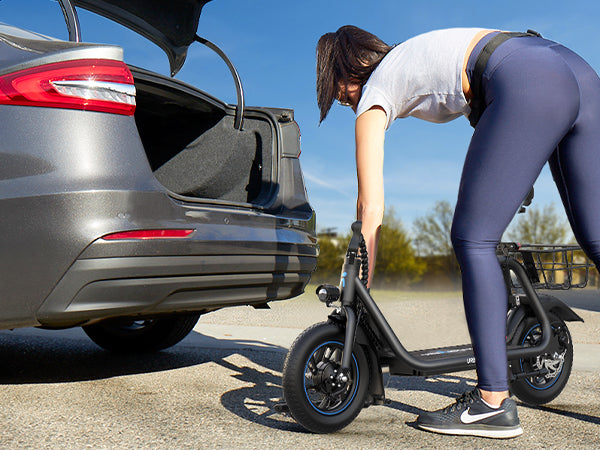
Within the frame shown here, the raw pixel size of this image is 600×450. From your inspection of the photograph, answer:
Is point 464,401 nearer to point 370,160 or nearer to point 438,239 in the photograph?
point 370,160

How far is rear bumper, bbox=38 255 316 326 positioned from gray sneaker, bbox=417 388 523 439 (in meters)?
1.13

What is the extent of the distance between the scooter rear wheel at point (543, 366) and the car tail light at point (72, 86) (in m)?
2.02

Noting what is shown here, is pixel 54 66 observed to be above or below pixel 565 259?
above

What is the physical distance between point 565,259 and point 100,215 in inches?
86.1

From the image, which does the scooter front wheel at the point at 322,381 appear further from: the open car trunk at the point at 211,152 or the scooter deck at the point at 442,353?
the open car trunk at the point at 211,152

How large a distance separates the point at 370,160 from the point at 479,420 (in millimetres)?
1037

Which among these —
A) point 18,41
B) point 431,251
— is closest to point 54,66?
point 18,41

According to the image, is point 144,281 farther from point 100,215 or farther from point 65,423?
point 65,423

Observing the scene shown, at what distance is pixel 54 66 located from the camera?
2.47 meters

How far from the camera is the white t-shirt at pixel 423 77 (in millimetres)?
2336

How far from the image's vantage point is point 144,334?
13.5ft

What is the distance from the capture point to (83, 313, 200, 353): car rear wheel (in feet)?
13.3

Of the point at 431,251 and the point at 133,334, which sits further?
the point at 431,251

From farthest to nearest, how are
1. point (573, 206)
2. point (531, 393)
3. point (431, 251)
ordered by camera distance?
1. point (431, 251)
2. point (531, 393)
3. point (573, 206)
